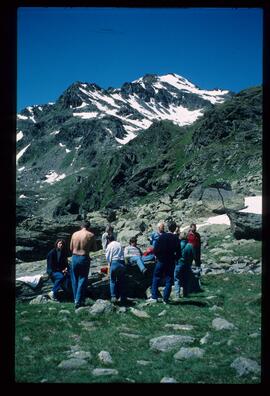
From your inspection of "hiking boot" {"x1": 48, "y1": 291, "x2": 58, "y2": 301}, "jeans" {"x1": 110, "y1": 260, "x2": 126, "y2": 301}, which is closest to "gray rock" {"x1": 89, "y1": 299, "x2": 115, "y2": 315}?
"jeans" {"x1": 110, "y1": 260, "x2": 126, "y2": 301}

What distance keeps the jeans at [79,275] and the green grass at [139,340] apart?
0.40 meters

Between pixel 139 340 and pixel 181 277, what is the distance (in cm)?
479

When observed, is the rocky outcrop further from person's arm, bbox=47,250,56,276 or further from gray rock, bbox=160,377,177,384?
gray rock, bbox=160,377,177,384

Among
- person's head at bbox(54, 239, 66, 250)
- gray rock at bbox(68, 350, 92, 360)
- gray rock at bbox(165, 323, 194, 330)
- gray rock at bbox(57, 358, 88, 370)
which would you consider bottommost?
gray rock at bbox(165, 323, 194, 330)

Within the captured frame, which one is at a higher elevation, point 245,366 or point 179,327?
point 245,366

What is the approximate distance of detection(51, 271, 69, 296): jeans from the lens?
13.0 m

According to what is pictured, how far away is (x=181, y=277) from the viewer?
1402 cm

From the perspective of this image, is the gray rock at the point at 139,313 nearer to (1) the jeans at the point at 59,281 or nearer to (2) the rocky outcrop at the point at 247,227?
(1) the jeans at the point at 59,281

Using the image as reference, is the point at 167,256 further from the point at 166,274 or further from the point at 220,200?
the point at 220,200

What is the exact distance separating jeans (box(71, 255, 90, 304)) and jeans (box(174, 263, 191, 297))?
118 inches

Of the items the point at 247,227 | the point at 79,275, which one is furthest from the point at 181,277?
the point at 247,227

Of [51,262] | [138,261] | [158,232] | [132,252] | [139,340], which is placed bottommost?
[139,340]
